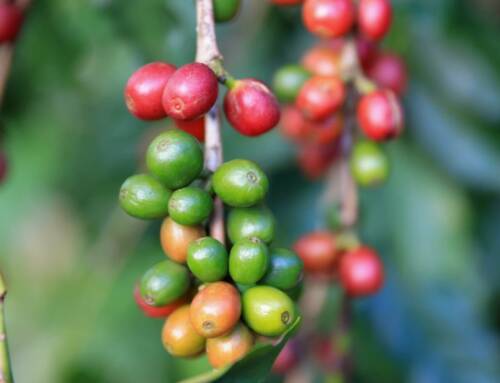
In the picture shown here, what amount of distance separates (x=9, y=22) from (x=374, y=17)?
0.70 m

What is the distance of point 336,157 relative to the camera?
1.81m

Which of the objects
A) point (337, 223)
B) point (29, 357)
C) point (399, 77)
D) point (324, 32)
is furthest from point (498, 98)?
point (29, 357)

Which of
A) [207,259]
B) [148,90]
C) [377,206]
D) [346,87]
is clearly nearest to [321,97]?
[346,87]

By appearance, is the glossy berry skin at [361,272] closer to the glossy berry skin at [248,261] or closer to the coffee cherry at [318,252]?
the coffee cherry at [318,252]

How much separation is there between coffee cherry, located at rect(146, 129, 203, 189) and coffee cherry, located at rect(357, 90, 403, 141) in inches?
19.1

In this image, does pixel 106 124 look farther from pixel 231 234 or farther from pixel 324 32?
pixel 231 234

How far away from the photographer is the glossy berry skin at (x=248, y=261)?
100 cm

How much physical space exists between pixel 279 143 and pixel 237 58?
0.30 m

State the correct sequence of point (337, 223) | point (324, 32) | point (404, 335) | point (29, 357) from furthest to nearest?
point (29, 357), point (404, 335), point (337, 223), point (324, 32)

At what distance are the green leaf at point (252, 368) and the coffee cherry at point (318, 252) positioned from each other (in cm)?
64

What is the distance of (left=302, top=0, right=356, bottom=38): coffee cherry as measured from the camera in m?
1.36

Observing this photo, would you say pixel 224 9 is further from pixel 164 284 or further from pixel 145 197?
pixel 164 284

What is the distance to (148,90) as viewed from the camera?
3.64 feet

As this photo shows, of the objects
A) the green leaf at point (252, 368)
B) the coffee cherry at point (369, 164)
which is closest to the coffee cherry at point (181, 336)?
the green leaf at point (252, 368)
